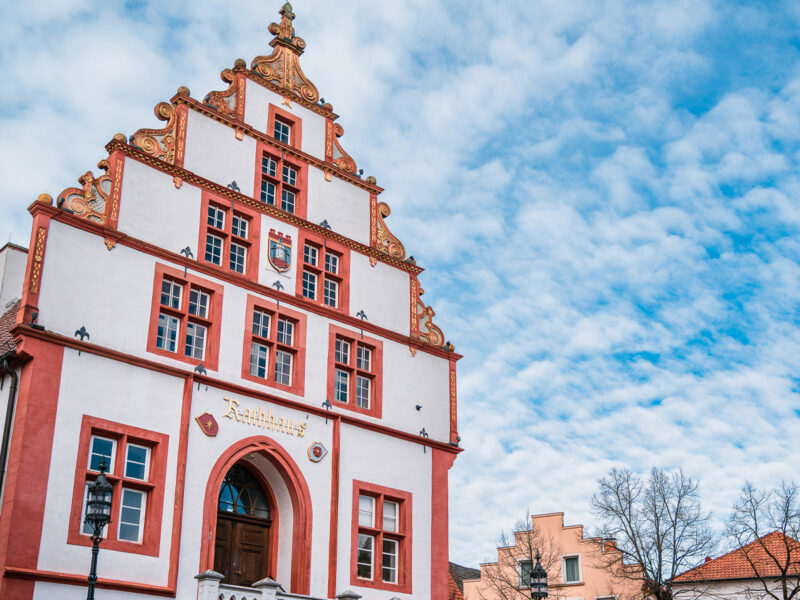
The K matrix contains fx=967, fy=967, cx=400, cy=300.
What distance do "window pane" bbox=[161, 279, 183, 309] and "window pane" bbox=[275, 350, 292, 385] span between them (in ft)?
10.6

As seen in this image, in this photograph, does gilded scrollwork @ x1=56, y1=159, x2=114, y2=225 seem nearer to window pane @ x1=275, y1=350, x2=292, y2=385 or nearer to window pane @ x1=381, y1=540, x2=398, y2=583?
window pane @ x1=275, y1=350, x2=292, y2=385

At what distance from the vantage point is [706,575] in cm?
4516

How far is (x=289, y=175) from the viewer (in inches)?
1134

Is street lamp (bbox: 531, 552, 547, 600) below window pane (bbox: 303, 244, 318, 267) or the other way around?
below

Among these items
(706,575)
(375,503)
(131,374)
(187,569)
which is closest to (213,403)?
(131,374)

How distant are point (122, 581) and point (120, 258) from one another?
7.52 m

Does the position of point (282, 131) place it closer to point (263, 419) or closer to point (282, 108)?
point (282, 108)

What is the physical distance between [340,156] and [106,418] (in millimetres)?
12377

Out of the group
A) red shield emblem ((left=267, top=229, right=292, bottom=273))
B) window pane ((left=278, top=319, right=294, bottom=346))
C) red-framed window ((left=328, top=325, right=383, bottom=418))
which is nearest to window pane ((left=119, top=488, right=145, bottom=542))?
window pane ((left=278, top=319, right=294, bottom=346))

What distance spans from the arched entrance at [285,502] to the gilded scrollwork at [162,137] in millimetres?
7804

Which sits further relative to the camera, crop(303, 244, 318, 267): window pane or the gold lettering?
crop(303, 244, 318, 267): window pane

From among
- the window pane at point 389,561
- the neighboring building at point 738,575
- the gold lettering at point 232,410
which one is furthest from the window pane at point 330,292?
the neighboring building at point 738,575

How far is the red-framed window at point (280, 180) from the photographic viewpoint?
1096 inches

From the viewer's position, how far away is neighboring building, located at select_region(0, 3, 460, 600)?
69.1 feet
